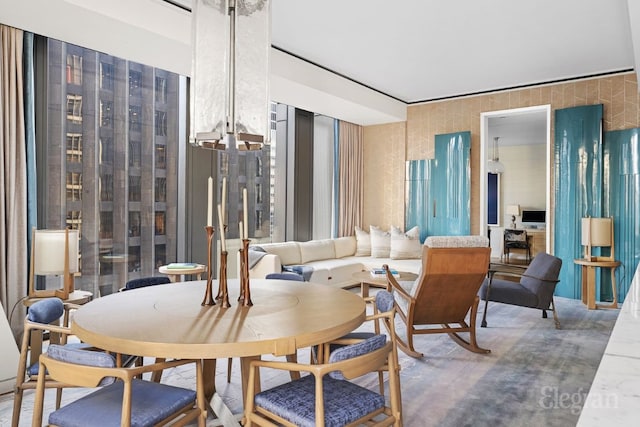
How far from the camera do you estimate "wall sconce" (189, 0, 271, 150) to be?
2.46 m

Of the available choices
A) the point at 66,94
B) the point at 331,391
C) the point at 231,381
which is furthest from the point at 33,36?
the point at 331,391

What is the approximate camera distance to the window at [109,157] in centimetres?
415

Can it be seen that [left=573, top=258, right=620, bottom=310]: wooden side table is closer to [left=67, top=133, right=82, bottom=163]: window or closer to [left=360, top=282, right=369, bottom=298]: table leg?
[left=360, top=282, right=369, bottom=298]: table leg

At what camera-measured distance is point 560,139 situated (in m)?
6.08

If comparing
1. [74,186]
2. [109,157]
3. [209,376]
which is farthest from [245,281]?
[109,157]

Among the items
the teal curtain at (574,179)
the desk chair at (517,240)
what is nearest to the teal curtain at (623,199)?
the teal curtain at (574,179)

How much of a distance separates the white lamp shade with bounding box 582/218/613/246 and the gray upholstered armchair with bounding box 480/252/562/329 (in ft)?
3.98

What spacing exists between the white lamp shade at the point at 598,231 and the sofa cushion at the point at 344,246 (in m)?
3.26

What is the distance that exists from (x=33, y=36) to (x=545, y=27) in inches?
183

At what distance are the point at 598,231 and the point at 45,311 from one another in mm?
5685

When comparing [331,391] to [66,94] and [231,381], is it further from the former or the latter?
[66,94]

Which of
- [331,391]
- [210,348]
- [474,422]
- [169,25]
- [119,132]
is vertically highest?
[169,25]

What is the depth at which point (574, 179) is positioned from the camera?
5961 mm

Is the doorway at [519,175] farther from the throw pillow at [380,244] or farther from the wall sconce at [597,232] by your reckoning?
the wall sconce at [597,232]
